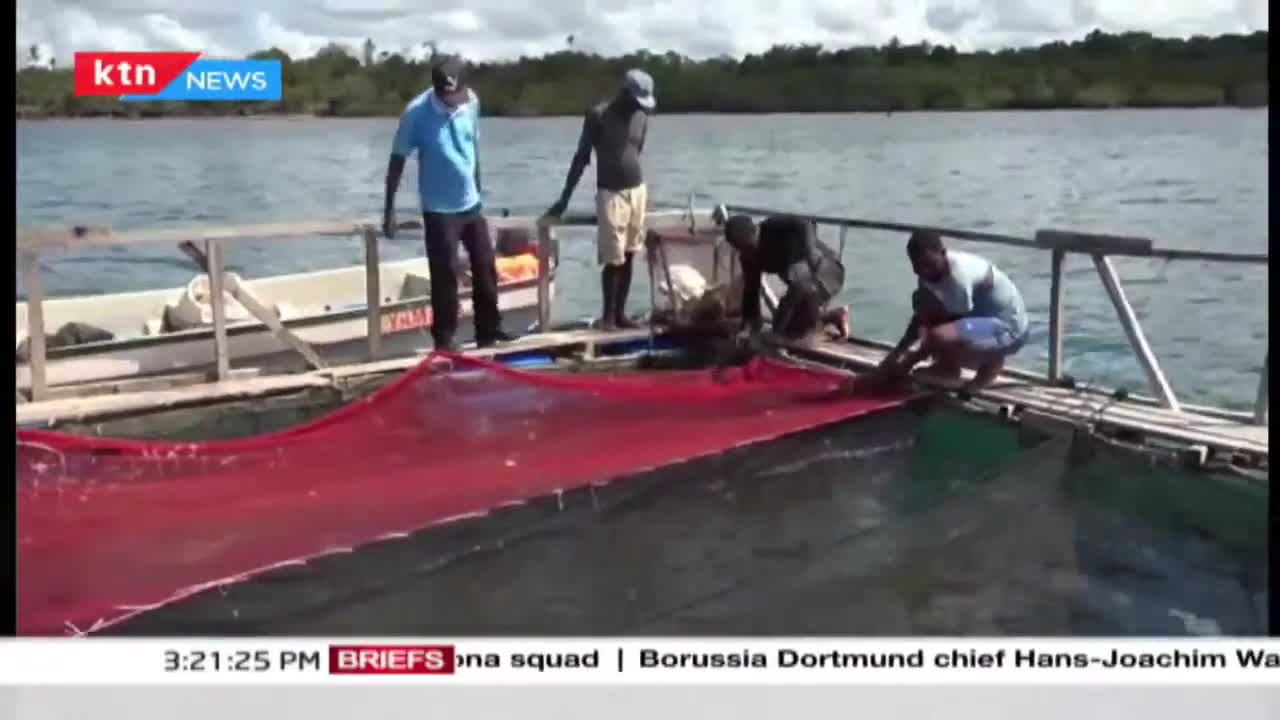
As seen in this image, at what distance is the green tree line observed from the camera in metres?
4.32

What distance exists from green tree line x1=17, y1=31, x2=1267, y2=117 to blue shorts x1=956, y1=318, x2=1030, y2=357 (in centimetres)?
91

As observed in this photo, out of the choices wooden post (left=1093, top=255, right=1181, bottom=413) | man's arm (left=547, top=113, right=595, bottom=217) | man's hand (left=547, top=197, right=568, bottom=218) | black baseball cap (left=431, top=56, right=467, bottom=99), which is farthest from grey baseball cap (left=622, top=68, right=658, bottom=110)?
wooden post (left=1093, top=255, right=1181, bottom=413)

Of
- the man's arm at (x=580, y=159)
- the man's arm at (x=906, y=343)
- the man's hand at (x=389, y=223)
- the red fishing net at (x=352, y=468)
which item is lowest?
the red fishing net at (x=352, y=468)

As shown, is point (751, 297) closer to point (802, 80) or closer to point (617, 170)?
point (617, 170)

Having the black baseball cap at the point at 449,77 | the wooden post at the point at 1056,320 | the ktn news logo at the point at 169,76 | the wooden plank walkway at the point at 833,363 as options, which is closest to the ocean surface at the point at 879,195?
the black baseball cap at the point at 449,77

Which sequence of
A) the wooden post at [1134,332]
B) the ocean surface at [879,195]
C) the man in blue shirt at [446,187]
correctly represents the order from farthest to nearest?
the ocean surface at [879,195] < the man in blue shirt at [446,187] < the wooden post at [1134,332]

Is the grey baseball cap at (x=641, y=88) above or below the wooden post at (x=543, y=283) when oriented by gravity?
above

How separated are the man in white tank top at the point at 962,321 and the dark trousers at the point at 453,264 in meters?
1.77

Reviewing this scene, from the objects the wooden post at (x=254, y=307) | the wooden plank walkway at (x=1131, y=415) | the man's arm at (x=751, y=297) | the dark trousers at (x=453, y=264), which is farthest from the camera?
the man's arm at (x=751, y=297)

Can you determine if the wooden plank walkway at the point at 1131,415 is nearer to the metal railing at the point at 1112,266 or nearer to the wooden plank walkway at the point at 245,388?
the metal railing at the point at 1112,266

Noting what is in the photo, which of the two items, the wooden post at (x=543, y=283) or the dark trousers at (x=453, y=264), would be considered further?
the wooden post at (x=543, y=283)

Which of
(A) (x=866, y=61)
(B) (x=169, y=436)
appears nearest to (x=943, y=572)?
(A) (x=866, y=61)

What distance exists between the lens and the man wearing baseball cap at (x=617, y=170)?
650cm

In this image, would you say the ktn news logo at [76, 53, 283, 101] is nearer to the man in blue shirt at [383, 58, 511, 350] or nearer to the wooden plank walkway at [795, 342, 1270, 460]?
the man in blue shirt at [383, 58, 511, 350]
